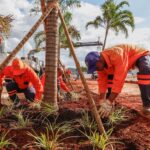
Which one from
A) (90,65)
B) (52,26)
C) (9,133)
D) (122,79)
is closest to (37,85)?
(52,26)

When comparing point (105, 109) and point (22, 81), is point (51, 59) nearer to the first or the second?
point (105, 109)

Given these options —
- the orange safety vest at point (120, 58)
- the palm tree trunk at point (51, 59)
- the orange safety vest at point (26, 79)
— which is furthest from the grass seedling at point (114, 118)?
the orange safety vest at point (26, 79)

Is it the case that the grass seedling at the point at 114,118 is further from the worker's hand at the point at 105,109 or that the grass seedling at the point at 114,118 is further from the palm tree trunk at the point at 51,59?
the palm tree trunk at the point at 51,59

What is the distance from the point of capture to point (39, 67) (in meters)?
29.8

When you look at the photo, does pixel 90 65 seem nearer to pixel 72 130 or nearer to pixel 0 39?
pixel 72 130

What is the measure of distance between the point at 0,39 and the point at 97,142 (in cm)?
538

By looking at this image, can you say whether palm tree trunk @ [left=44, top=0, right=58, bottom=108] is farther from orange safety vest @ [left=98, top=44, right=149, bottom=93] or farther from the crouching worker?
orange safety vest @ [left=98, top=44, right=149, bottom=93]

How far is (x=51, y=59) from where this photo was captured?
5891 millimetres

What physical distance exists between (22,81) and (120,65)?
3.43 m

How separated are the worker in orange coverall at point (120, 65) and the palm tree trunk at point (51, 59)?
72cm

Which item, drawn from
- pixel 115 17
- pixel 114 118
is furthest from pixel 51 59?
pixel 115 17

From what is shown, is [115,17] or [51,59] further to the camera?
[115,17]

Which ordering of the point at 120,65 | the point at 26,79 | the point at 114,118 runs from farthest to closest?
the point at 26,79 → the point at 120,65 → the point at 114,118

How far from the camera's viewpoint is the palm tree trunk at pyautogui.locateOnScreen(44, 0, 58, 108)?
5910mm
